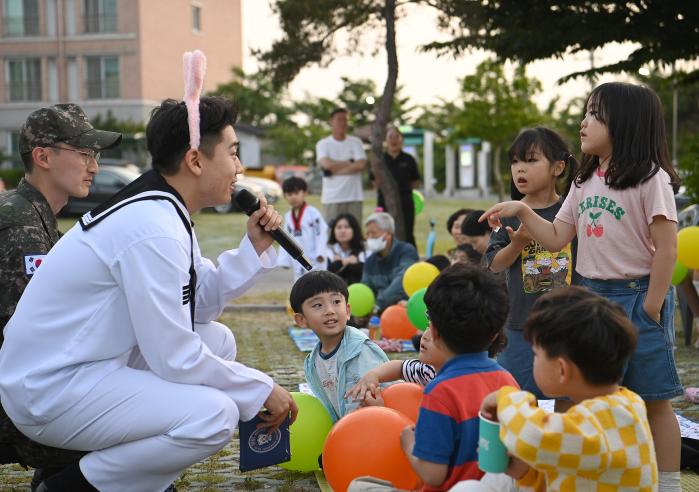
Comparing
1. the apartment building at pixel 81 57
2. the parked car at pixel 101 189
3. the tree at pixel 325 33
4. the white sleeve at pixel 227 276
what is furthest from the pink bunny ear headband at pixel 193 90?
the apartment building at pixel 81 57

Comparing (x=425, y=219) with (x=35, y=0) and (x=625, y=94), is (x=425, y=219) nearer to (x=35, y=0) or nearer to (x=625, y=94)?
(x=625, y=94)

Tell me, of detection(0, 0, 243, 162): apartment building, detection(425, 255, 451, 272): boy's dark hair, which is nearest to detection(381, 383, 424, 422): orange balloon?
detection(425, 255, 451, 272): boy's dark hair

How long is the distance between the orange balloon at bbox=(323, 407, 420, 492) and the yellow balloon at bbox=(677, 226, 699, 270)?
413 cm

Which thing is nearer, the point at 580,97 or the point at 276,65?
the point at 276,65

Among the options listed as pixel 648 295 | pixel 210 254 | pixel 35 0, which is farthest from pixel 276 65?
pixel 35 0

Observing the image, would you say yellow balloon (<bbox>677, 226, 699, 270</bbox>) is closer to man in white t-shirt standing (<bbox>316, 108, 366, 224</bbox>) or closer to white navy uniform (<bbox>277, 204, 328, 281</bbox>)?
white navy uniform (<bbox>277, 204, 328, 281</bbox>)

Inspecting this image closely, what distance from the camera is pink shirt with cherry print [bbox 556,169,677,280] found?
3.86 meters

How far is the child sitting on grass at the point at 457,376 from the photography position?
307 centimetres

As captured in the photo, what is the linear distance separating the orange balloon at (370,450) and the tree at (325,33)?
9.83m

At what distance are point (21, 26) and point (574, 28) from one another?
39.2m

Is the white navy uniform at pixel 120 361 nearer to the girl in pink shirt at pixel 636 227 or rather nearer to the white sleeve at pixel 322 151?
the girl in pink shirt at pixel 636 227

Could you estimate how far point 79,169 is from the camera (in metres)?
4.50

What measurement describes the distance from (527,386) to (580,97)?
4627cm

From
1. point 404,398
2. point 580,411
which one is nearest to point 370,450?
point 404,398
